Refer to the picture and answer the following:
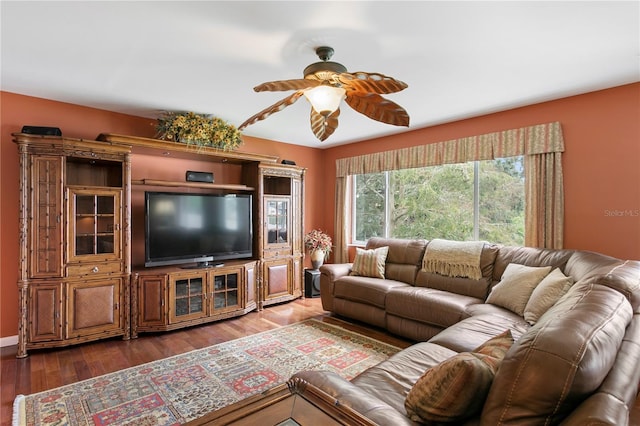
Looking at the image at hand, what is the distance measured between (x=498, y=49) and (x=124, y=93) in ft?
11.1

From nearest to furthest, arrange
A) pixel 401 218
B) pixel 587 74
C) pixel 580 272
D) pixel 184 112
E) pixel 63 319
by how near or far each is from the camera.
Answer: pixel 580 272 < pixel 587 74 < pixel 63 319 < pixel 184 112 < pixel 401 218

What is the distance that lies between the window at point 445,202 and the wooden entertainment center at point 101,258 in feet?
6.79

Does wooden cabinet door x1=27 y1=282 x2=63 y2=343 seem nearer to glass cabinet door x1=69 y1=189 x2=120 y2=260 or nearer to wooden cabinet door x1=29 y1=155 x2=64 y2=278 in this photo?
wooden cabinet door x1=29 y1=155 x2=64 y2=278

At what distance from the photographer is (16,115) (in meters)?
3.28

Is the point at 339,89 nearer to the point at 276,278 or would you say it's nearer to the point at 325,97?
the point at 325,97

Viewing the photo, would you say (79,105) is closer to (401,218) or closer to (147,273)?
(147,273)

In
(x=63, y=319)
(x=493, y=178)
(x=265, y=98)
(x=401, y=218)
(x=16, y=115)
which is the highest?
(x=265, y=98)

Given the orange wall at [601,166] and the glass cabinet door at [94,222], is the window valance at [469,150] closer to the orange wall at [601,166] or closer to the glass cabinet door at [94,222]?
the orange wall at [601,166]

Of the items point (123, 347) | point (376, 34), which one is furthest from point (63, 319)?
point (376, 34)

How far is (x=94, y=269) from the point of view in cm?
334

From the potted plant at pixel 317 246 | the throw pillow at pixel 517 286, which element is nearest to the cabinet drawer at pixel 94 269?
the potted plant at pixel 317 246

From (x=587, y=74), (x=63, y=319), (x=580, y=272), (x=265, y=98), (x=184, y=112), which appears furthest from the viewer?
(x=184, y=112)

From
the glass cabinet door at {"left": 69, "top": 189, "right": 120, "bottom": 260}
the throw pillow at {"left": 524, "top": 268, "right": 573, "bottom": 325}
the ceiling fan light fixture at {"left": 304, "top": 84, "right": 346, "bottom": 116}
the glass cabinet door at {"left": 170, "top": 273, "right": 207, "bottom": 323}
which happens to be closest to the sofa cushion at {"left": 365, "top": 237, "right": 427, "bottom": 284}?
the throw pillow at {"left": 524, "top": 268, "right": 573, "bottom": 325}

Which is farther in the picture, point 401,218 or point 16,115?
point 401,218
